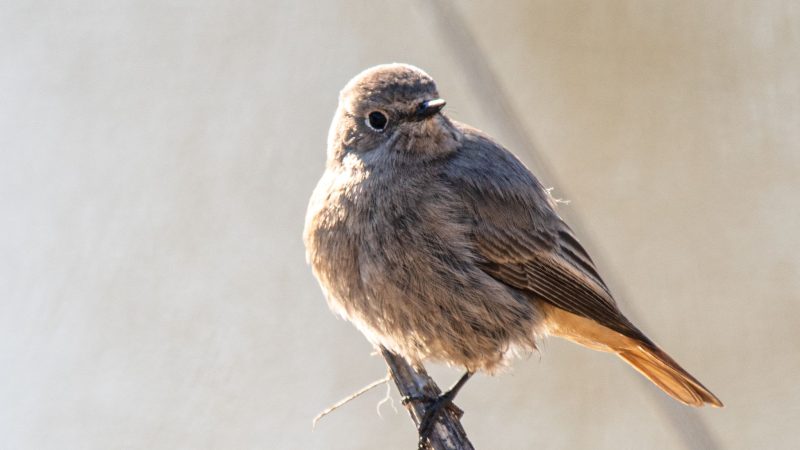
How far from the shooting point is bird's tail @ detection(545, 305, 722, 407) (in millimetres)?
3947

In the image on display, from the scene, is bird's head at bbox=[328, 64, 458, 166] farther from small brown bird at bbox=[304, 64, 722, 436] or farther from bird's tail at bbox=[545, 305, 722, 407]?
bird's tail at bbox=[545, 305, 722, 407]

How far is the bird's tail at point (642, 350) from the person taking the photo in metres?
3.95

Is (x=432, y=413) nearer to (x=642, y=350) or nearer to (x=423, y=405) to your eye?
(x=423, y=405)

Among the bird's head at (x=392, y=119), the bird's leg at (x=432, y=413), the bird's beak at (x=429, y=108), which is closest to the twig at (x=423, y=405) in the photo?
the bird's leg at (x=432, y=413)

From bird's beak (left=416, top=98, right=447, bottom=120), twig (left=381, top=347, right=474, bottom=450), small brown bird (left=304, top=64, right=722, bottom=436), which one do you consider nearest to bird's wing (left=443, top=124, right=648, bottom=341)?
small brown bird (left=304, top=64, right=722, bottom=436)

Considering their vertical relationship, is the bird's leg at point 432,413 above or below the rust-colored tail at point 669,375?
above

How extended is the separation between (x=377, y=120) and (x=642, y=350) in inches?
52.4

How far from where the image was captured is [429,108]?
11.9 feet

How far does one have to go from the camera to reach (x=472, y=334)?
147 inches

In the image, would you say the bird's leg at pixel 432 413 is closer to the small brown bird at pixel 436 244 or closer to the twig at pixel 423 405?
the twig at pixel 423 405

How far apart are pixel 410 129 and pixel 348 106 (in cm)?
24

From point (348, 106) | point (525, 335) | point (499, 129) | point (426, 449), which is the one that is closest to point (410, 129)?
point (348, 106)

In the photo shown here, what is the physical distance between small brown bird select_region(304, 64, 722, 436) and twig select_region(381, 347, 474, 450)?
0.07 m

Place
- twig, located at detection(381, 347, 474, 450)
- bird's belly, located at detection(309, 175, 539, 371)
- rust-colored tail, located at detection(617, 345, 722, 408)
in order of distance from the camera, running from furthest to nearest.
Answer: rust-colored tail, located at detection(617, 345, 722, 408)
bird's belly, located at detection(309, 175, 539, 371)
twig, located at detection(381, 347, 474, 450)
